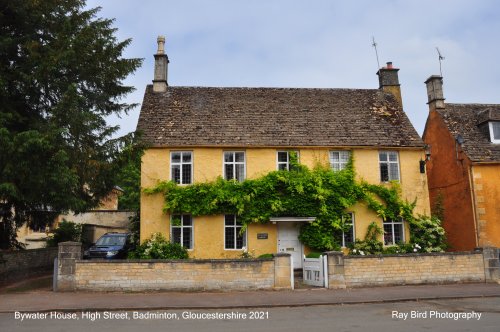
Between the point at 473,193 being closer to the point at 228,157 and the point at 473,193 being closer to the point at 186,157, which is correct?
the point at 228,157

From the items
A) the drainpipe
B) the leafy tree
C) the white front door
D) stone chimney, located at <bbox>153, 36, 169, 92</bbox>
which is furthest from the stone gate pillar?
the drainpipe

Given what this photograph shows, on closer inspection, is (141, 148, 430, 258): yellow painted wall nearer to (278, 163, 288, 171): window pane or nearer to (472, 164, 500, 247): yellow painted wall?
(278, 163, 288, 171): window pane

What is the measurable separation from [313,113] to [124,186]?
24.2 meters

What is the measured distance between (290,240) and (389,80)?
1205 cm

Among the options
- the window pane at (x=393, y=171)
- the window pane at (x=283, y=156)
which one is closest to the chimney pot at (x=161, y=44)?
the window pane at (x=283, y=156)

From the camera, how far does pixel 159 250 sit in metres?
18.9

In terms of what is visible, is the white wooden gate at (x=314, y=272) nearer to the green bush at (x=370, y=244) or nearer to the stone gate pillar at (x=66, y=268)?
the green bush at (x=370, y=244)

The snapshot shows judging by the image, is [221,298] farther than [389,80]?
No

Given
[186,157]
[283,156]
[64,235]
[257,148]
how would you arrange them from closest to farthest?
[186,157] < [257,148] < [283,156] < [64,235]

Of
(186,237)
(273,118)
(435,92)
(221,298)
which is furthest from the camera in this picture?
(435,92)

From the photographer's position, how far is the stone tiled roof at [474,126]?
22.2 m

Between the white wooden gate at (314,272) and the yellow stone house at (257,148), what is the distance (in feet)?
10.9

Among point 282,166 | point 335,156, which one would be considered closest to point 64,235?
point 282,166

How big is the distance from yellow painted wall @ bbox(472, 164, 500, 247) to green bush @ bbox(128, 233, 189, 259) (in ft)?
47.2
